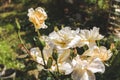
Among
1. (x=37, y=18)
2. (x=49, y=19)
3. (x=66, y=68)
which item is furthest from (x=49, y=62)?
(x=49, y=19)

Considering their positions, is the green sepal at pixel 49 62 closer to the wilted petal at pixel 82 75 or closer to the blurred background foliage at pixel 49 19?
the wilted petal at pixel 82 75

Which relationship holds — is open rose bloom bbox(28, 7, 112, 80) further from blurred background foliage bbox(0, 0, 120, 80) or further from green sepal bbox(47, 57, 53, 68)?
blurred background foliage bbox(0, 0, 120, 80)

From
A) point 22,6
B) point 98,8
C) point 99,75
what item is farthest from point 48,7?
point 99,75

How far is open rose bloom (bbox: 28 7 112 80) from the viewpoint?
1495 millimetres

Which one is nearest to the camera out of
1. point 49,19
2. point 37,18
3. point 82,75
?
point 82,75

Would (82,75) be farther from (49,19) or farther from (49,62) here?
(49,19)

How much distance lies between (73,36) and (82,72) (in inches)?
6.5

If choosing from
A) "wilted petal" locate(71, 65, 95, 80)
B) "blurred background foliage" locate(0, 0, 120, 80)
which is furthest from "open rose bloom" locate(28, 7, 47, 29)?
"blurred background foliage" locate(0, 0, 120, 80)

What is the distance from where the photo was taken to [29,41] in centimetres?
608

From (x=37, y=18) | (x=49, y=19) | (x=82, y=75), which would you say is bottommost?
(x=49, y=19)

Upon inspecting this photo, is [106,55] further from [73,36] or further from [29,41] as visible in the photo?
[29,41]

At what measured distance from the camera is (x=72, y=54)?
1.58 metres

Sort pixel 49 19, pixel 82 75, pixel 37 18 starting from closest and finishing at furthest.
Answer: pixel 82 75 < pixel 37 18 < pixel 49 19

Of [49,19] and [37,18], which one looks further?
[49,19]
